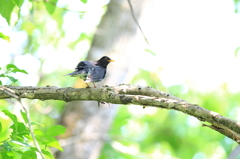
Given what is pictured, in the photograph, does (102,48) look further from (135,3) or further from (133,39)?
(135,3)

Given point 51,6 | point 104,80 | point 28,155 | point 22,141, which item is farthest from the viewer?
point 104,80

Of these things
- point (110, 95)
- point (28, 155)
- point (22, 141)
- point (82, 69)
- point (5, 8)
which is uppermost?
point (82, 69)

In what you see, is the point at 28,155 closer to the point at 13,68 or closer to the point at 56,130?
the point at 56,130

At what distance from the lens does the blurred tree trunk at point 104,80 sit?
6.42 metres

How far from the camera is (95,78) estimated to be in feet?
15.1

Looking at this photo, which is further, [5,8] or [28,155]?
[5,8]

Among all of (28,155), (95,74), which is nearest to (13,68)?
(28,155)

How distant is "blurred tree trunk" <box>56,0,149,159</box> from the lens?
6418 mm

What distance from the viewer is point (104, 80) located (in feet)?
22.3

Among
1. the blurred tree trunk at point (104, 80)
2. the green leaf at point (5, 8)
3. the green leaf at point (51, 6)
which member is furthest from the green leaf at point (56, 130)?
the blurred tree trunk at point (104, 80)

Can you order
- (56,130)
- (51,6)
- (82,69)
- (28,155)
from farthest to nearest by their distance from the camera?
1. (82,69)
2. (51,6)
3. (56,130)
4. (28,155)

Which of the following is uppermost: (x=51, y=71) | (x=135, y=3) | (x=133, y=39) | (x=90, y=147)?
(x=51, y=71)

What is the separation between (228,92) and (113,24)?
5.78m

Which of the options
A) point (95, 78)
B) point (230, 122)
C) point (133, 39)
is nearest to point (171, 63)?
point (133, 39)
